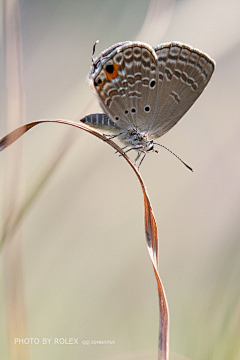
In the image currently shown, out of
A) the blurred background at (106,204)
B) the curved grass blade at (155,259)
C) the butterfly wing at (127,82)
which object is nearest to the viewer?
the curved grass blade at (155,259)

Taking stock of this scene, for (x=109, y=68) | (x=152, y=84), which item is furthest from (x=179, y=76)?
(x=109, y=68)

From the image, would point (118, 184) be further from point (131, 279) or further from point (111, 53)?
point (111, 53)

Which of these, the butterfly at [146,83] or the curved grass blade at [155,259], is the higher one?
the butterfly at [146,83]

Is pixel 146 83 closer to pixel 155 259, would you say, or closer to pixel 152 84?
pixel 152 84

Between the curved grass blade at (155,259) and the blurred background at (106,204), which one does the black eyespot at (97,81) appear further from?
the curved grass blade at (155,259)

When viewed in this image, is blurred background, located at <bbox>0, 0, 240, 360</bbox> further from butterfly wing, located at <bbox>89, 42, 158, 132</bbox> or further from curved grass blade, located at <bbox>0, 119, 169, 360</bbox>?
curved grass blade, located at <bbox>0, 119, 169, 360</bbox>

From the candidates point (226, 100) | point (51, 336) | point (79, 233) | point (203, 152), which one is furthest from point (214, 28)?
→ point (51, 336)

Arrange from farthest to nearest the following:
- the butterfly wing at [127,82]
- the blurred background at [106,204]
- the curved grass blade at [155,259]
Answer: the butterfly wing at [127,82]
the blurred background at [106,204]
the curved grass blade at [155,259]

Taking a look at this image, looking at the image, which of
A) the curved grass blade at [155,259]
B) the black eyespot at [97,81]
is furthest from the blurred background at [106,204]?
the curved grass blade at [155,259]
